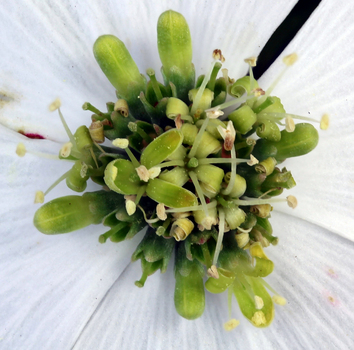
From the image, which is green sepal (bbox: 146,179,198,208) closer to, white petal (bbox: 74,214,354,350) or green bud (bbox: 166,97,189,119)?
green bud (bbox: 166,97,189,119)

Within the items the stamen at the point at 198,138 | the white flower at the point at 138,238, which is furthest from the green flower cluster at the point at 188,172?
the white flower at the point at 138,238

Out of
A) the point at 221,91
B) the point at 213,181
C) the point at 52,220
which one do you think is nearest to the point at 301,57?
the point at 221,91

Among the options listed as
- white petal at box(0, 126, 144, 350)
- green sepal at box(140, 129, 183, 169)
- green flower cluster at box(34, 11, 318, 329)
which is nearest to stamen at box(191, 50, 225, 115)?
green flower cluster at box(34, 11, 318, 329)

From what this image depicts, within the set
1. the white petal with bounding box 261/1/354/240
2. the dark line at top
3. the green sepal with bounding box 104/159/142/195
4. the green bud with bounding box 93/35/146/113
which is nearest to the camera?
the green sepal with bounding box 104/159/142/195

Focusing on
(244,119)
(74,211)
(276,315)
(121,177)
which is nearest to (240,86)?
(244,119)

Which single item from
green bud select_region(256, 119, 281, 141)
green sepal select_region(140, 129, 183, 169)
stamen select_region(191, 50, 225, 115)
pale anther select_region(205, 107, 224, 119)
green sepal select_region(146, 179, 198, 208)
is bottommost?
green sepal select_region(146, 179, 198, 208)

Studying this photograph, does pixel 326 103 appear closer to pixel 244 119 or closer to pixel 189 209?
pixel 244 119

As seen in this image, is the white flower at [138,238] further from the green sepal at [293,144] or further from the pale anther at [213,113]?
the pale anther at [213,113]
